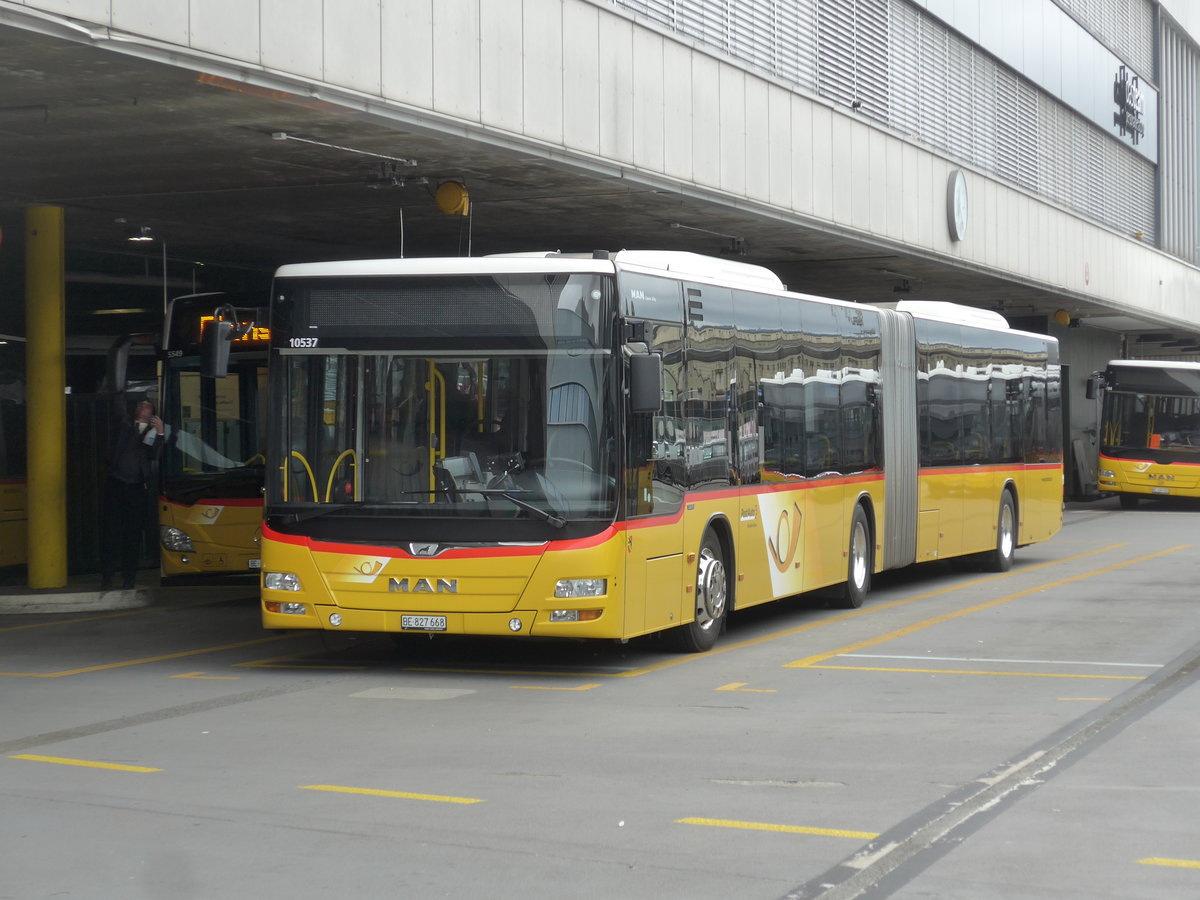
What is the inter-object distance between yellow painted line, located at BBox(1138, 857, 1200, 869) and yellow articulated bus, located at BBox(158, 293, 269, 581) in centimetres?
1224

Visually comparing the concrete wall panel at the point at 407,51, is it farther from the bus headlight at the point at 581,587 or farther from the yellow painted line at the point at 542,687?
the yellow painted line at the point at 542,687

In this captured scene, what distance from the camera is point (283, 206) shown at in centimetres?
1880

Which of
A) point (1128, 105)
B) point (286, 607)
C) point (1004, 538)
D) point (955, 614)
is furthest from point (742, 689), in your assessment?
point (1128, 105)

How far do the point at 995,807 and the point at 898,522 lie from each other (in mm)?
10759

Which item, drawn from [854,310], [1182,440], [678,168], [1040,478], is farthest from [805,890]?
[1182,440]

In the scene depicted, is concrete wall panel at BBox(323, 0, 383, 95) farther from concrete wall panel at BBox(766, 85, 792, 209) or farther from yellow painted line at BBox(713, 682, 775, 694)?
concrete wall panel at BBox(766, 85, 792, 209)

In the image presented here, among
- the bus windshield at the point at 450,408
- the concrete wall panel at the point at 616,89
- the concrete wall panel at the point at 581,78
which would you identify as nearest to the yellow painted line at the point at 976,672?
the bus windshield at the point at 450,408

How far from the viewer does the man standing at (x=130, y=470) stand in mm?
17266

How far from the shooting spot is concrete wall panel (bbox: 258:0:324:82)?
12148 millimetres

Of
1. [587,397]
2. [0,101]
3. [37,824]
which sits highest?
[0,101]

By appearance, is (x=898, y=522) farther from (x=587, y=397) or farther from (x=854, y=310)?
(x=587, y=397)

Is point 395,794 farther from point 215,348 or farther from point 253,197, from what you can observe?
point 253,197

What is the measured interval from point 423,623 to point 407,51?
4916 mm

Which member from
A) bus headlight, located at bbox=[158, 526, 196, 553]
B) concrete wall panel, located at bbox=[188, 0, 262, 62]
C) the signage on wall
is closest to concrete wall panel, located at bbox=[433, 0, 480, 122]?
concrete wall panel, located at bbox=[188, 0, 262, 62]
